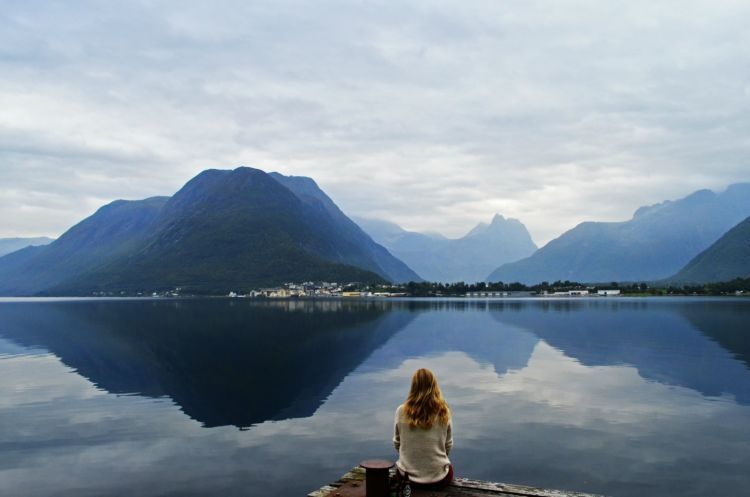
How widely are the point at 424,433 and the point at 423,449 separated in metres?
0.61

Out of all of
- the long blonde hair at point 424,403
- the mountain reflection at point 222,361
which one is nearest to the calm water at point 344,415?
the mountain reflection at point 222,361

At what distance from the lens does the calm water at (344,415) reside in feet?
76.8

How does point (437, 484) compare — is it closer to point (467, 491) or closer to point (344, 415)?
point (467, 491)

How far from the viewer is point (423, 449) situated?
1522 cm

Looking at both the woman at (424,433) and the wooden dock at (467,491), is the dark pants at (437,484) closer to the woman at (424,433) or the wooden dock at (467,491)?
the woman at (424,433)

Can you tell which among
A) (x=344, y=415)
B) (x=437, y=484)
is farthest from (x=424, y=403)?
(x=344, y=415)

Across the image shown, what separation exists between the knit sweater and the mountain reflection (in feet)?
64.9

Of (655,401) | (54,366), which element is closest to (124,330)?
(54,366)

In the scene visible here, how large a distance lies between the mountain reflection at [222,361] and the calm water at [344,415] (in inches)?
11.4

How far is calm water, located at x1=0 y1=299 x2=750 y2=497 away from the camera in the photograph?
23422mm

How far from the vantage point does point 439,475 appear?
1547 centimetres

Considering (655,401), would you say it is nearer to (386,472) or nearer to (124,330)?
(386,472)

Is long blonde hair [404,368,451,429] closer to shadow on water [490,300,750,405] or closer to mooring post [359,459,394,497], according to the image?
mooring post [359,459,394,497]

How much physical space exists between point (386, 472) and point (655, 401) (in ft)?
94.6
